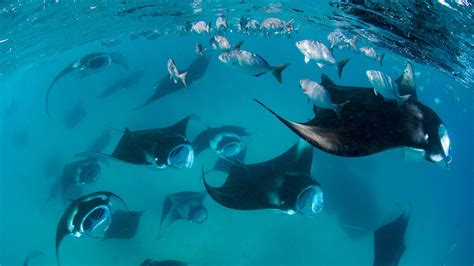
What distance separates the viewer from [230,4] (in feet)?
58.9

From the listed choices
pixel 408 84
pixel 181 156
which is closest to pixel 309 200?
pixel 408 84

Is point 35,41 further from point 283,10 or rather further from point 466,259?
point 466,259

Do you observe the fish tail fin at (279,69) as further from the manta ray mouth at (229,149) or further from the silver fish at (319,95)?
the manta ray mouth at (229,149)

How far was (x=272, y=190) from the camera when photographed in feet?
18.1

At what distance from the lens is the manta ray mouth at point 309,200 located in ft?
17.3

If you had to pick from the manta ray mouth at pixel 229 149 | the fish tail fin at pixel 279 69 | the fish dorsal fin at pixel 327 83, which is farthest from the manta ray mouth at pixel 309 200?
the manta ray mouth at pixel 229 149

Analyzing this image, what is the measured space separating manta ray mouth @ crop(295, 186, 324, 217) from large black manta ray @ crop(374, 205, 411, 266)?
4.40 metres

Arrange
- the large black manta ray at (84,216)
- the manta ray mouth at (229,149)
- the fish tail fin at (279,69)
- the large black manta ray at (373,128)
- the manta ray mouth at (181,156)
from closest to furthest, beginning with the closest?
the large black manta ray at (373,128) → the large black manta ray at (84,216) → the fish tail fin at (279,69) → the manta ray mouth at (181,156) → the manta ray mouth at (229,149)

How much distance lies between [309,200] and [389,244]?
4946mm

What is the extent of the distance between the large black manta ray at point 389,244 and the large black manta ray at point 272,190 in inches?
160

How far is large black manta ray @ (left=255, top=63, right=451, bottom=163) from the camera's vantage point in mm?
2693

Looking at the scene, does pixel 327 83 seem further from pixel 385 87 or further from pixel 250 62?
pixel 250 62

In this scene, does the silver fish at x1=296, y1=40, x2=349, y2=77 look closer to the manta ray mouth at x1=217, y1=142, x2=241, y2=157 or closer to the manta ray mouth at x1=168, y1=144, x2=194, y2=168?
the manta ray mouth at x1=217, y1=142, x2=241, y2=157

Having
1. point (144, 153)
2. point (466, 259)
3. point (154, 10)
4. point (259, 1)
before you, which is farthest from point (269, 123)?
point (466, 259)
